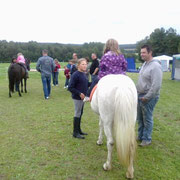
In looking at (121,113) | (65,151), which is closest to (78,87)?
(65,151)

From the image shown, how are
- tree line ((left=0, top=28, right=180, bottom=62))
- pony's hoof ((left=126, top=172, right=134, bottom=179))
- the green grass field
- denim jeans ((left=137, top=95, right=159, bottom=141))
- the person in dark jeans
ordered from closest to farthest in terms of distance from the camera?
pony's hoof ((left=126, top=172, right=134, bottom=179)) < the green grass field < denim jeans ((left=137, top=95, right=159, bottom=141)) < the person in dark jeans < tree line ((left=0, top=28, right=180, bottom=62))

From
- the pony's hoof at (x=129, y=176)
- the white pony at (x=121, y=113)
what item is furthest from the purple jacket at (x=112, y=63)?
the pony's hoof at (x=129, y=176)

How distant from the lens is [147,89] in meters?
3.79

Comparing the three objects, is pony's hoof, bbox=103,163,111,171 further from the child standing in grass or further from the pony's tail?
the child standing in grass

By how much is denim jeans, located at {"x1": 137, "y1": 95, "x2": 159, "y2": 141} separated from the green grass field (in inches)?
11.2

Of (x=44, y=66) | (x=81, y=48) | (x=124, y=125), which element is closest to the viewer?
(x=124, y=125)

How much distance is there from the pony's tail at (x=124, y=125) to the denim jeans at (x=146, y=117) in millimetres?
1282

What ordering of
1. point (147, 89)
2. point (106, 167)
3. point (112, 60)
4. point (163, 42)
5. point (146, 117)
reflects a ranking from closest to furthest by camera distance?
point (106, 167) < point (112, 60) < point (147, 89) < point (146, 117) < point (163, 42)

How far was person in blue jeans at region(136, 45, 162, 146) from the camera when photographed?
11.7 ft

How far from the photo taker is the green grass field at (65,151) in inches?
119

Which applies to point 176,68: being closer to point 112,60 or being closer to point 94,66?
point 94,66

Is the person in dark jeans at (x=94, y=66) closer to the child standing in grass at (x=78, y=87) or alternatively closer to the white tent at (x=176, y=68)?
the child standing in grass at (x=78, y=87)

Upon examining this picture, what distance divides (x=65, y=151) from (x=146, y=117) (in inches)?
72.2

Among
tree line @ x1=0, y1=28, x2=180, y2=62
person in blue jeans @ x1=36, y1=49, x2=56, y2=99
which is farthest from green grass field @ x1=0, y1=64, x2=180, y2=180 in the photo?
tree line @ x1=0, y1=28, x2=180, y2=62
